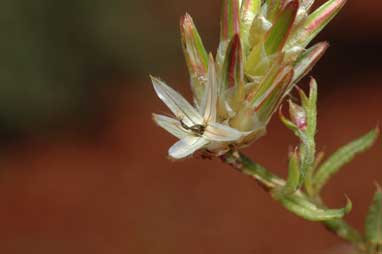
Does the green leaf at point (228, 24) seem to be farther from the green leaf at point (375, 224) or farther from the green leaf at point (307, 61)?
the green leaf at point (375, 224)

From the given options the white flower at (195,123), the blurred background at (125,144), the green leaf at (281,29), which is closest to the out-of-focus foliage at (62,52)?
the blurred background at (125,144)

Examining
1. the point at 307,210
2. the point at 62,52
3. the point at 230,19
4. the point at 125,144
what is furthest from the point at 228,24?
the point at 125,144

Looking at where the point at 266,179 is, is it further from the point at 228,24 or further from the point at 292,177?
the point at 228,24

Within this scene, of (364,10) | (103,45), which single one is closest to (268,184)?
(103,45)

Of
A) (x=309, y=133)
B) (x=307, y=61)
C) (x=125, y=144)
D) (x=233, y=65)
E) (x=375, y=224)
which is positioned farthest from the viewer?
(x=125, y=144)

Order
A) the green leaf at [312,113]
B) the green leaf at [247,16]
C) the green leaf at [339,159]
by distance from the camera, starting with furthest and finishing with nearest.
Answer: the green leaf at [339,159], the green leaf at [312,113], the green leaf at [247,16]

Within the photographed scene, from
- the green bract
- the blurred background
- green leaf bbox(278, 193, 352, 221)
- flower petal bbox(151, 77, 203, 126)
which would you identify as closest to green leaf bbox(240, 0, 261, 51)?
the green bract

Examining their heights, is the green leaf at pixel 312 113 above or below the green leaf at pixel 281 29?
below
